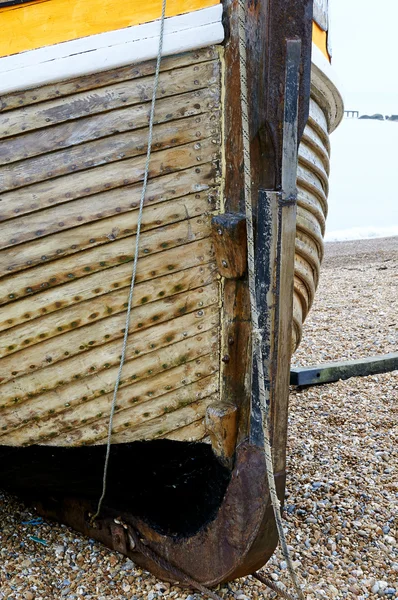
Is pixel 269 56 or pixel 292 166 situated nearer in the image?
pixel 269 56

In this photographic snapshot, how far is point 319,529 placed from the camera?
116 inches

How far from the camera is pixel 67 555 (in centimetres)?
279

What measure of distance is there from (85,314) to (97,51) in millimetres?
852

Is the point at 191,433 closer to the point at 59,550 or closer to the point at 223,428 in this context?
the point at 223,428

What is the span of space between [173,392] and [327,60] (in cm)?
161

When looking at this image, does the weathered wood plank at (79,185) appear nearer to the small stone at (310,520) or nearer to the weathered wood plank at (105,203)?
the weathered wood plank at (105,203)

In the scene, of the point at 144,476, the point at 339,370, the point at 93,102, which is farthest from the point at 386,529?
the point at 93,102

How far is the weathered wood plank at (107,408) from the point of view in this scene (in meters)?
2.25

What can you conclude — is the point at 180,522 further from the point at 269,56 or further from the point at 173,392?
the point at 269,56

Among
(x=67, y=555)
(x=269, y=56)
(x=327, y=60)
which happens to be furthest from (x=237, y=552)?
(x=327, y=60)

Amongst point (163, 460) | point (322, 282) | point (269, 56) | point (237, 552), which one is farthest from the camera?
point (322, 282)

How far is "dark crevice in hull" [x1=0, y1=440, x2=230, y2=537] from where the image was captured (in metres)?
2.35

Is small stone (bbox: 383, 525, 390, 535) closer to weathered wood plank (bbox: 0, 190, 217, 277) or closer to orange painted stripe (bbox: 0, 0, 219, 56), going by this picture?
weathered wood plank (bbox: 0, 190, 217, 277)

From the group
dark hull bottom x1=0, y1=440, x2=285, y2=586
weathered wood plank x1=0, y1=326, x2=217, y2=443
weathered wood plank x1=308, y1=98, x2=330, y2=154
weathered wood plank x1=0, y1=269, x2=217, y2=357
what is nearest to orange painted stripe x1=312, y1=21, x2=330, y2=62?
weathered wood plank x1=308, y1=98, x2=330, y2=154
